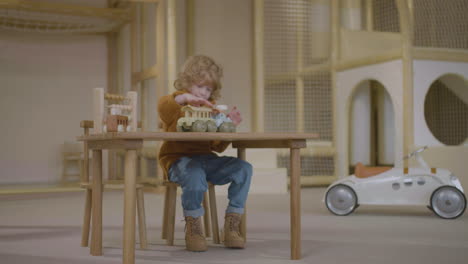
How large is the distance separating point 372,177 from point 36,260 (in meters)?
2.35

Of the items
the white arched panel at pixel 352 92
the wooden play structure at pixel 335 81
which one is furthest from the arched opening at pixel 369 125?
the white arched panel at pixel 352 92

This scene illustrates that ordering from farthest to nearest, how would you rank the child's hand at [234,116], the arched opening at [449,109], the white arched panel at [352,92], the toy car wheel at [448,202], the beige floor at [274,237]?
1. the arched opening at [449,109]
2. the white arched panel at [352,92]
3. the toy car wheel at [448,202]
4. the child's hand at [234,116]
5. the beige floor at [274,237]

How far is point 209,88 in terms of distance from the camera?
2.70m

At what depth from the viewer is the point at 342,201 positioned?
12.4ft

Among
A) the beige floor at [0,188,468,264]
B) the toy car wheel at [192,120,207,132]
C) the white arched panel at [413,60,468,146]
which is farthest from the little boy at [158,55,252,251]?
the white arched panel at [413,60,468,146]

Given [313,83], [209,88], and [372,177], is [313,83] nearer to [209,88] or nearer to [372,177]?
[372,177]

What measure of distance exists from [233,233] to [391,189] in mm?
1616

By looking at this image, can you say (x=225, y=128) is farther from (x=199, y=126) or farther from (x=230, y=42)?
(x=230, y=42)

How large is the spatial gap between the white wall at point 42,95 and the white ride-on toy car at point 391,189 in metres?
4.45

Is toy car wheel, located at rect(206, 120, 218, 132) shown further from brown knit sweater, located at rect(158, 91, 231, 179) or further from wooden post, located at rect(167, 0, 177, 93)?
wooden post, located at rect(167, 0, 177, 93)

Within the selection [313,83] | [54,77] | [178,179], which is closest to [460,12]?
[313,83]

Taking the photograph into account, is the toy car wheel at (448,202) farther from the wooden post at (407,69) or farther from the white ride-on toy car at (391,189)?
the wooden post at (407,69)

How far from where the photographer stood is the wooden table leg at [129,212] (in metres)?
2.10

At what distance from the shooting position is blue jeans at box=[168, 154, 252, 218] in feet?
8.30
